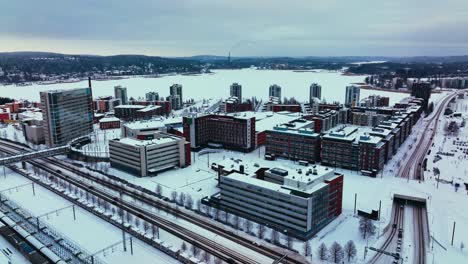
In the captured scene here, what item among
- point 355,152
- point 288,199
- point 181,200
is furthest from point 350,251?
point 355,152

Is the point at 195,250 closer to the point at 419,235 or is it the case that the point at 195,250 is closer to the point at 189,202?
the point at 189,202

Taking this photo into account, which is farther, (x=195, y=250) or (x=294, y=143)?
(x=294, y=143)

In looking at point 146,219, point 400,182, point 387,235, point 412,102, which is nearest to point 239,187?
point 146,219

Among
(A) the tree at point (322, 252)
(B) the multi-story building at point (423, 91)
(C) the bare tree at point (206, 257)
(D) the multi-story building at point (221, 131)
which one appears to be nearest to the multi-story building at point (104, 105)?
(D) the multi-story building at point (221, 131)

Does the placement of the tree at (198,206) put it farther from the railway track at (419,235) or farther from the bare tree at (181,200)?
the railway track at (419,235)

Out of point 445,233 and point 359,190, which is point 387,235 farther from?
point 359,190

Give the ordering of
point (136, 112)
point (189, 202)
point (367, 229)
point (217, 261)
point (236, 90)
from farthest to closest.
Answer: point (236, 90), point (136, 112), point (189, 202), point (367, 229), point (217, 261)

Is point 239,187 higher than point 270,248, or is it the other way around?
point 239,187
